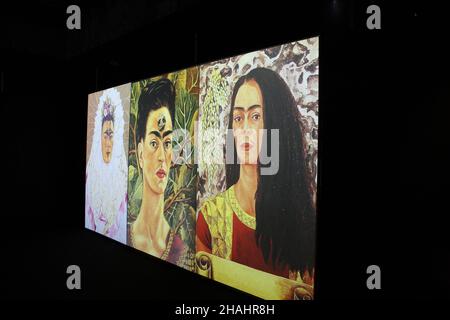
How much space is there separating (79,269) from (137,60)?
2.21 m

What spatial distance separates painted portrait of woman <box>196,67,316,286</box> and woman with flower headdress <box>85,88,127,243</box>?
163 cm

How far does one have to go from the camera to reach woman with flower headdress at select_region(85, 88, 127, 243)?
4.73m

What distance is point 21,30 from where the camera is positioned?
17.9ft

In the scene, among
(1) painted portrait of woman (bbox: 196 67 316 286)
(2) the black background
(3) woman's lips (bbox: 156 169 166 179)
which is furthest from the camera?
(3) woman's lips (bbox: 156 169 166 179)

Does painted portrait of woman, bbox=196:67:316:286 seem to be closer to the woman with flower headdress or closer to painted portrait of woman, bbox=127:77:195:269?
painted portrait of woman, bbox=127:77:195:269

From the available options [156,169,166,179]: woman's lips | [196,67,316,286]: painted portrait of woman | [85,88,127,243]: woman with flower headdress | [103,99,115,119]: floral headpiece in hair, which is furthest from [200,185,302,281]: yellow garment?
[103,99,115,119]: floral headpiece in hair

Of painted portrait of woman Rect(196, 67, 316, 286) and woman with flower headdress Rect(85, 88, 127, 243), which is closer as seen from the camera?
painted portrait of woman Rect(196, 67, 316, 286)

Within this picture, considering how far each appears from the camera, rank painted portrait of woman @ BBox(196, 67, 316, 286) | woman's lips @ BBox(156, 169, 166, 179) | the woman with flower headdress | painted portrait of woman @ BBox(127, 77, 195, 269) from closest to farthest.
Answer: painted portrait of woman @ BBox(196, 67, 316, 286) < painted portrait of woman @ BBox(127, 77, 195, 269) < woman's lips @ BBox(156, 169, 166, 179) < the woman with flower headdress

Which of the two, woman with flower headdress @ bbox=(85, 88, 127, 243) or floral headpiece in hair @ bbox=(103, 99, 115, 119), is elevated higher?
floral headpiece in hair @ bbox=(103, 99, 115, 119)

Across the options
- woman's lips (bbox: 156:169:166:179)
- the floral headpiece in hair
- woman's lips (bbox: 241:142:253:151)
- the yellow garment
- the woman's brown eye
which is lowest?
the yellow garment

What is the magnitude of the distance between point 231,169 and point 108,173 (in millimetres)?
2256

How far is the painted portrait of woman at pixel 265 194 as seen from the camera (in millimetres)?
2836

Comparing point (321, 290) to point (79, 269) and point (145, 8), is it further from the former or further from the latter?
point (145, 8)
